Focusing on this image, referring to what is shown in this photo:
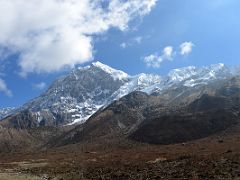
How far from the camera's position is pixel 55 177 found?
5781 cm

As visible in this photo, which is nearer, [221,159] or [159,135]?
[221,159]

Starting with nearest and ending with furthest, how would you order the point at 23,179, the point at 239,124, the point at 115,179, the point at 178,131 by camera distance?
the point at 115,179, the point at 23,179, the point at 239,124, the point at 178,131

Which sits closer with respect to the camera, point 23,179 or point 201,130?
point 23,179

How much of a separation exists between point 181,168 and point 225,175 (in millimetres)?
9321

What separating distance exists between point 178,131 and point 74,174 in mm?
139753

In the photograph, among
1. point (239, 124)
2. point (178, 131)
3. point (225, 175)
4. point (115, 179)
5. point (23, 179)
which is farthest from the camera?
point (178, 131)

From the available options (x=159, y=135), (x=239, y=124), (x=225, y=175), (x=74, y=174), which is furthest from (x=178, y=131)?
(x=225, y=175)

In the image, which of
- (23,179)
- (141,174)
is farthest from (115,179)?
(23,179)

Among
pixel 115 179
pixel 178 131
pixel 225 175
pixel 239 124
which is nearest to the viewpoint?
pixel 225 175

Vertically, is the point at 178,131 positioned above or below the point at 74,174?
above

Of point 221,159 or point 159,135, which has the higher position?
point 159,135

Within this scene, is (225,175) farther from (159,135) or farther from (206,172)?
(159,135)

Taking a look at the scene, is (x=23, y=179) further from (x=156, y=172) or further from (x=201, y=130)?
(x=201, y=130)

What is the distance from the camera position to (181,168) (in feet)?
178
